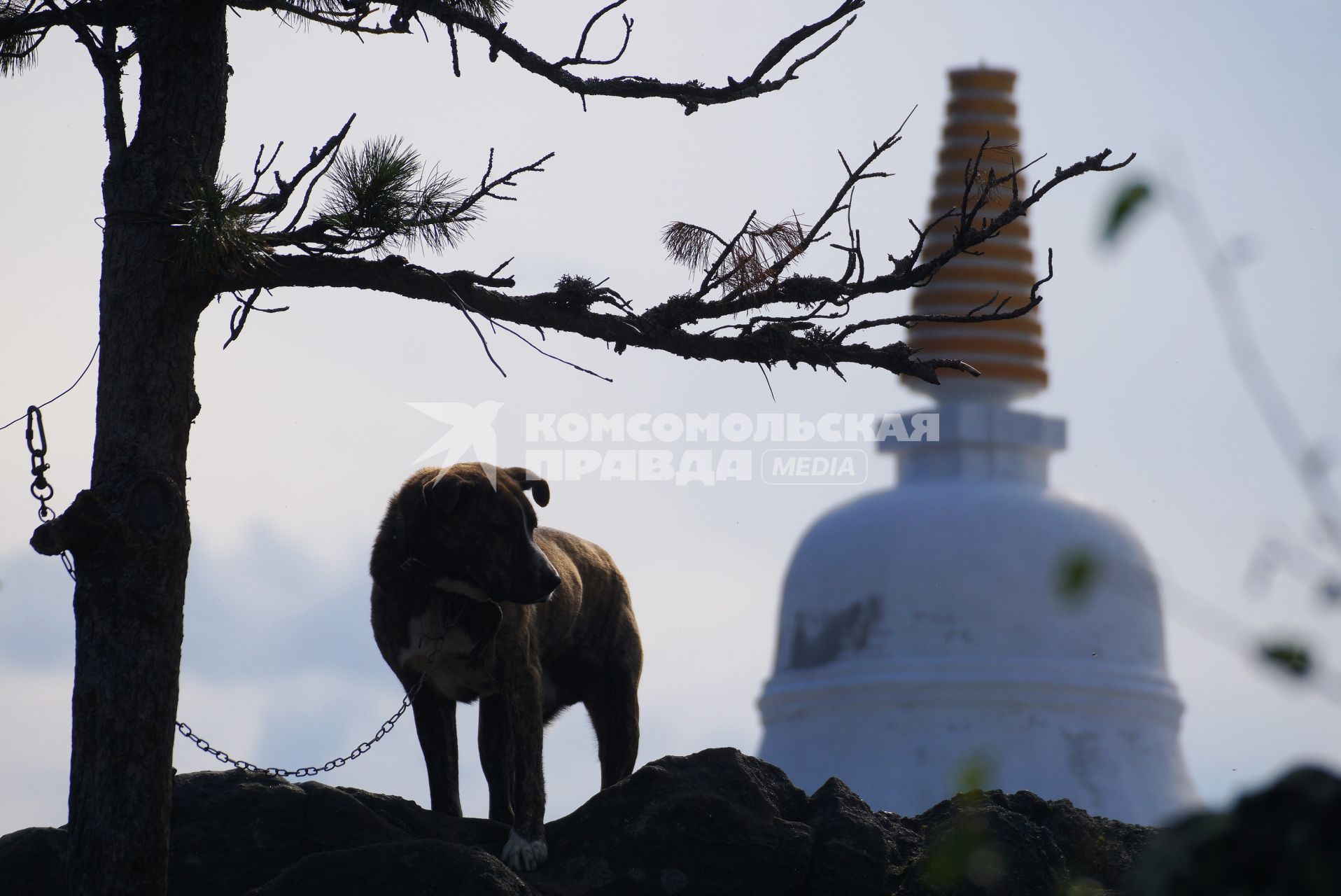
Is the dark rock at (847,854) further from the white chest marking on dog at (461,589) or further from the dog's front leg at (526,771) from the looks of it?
the white chest marking on dog at (461,589)

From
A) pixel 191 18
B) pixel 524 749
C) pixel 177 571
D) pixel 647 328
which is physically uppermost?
pixel 191 18

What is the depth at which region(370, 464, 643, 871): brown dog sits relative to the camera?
234 inches

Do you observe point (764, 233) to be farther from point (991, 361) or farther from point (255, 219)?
point (991, 361)

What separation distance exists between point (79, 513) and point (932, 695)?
532 inches

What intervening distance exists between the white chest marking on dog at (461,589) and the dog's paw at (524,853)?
953mm

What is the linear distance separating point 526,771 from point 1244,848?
4.48 meters

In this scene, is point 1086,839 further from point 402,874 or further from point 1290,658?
point 1290,658

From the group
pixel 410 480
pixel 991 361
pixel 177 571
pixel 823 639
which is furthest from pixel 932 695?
pixel 177 571

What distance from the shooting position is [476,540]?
6.07m

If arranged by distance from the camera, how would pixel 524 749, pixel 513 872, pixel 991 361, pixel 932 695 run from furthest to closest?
pixel 991 361 < pixel 932 695 < pixel 524 749 < pixel 513 872

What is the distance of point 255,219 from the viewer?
199 inches

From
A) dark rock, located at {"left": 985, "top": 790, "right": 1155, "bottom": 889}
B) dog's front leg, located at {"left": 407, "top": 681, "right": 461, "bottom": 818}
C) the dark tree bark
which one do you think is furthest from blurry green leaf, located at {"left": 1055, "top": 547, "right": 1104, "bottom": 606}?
dog's front leg, located at {"left": 407, "top": 681, "right": 461, "bottom": 818}

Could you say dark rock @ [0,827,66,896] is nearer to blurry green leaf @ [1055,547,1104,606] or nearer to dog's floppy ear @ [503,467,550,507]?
dog's floppy ear @ [503,467,550,507]

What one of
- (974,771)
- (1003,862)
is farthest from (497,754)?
(974,771)
